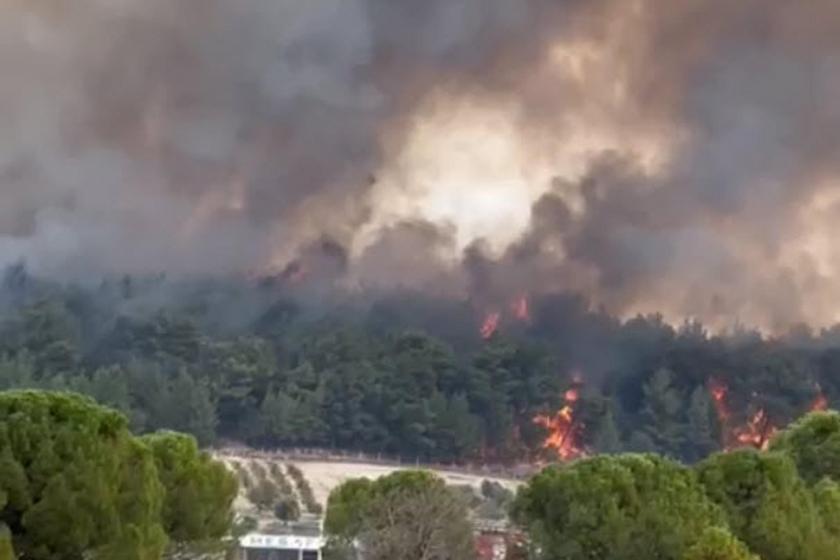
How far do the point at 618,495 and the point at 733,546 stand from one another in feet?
12.7

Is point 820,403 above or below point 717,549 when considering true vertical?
above

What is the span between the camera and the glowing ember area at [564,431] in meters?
90.2

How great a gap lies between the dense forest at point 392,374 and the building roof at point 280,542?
2337 cm

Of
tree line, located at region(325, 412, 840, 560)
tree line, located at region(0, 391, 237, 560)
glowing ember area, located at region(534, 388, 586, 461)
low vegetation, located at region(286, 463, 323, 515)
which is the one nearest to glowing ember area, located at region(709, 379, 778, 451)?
glowing ember area, located at region(534, 388, 586, 461)

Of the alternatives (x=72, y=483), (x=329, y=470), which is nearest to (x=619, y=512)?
(x=72, y=483)

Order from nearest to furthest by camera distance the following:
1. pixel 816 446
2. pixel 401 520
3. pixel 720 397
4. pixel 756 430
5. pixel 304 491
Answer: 1. pixel 401 520
2. pixel 816 446
3. pixel 304 491
4. pixel 756 430
5. pixel 720 397

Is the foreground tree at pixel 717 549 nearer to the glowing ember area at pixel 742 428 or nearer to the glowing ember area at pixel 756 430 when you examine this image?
the glowing ember area at pixel 742 428

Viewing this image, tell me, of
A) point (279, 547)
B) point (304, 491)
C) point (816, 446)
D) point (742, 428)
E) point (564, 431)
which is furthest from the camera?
point (742, 428)

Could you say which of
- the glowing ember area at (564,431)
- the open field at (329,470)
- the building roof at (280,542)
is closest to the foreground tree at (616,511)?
the building roof at (280,542)

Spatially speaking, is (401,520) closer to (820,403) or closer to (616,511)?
(616,511)

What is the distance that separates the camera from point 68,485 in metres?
21.3

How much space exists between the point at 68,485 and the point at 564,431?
7361 centimetres

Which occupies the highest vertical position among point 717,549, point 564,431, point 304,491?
point 564,431

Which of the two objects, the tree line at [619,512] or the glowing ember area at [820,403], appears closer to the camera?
the tree line at [619,512]
